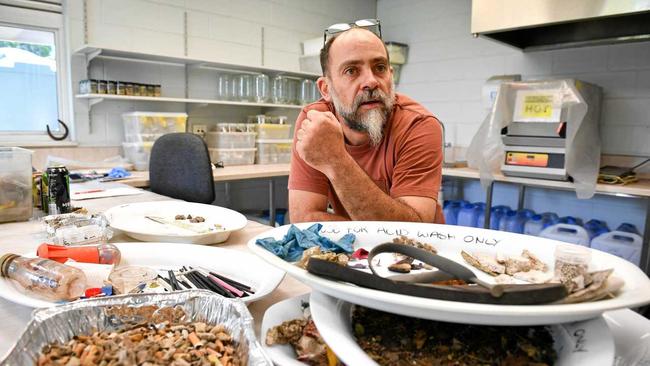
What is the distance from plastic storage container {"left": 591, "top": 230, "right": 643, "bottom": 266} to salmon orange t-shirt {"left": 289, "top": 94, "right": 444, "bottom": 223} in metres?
1.78

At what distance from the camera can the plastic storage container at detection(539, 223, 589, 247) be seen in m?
2.80

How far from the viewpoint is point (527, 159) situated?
2.74 m

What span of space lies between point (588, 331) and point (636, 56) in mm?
3183

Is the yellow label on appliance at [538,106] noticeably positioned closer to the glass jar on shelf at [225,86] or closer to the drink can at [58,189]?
the glass jar on shelf at [225,86]

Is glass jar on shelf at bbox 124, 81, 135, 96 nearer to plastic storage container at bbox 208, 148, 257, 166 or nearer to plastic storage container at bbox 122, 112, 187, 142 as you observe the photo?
plastic storage container at bbox 122, 112, 187, 142

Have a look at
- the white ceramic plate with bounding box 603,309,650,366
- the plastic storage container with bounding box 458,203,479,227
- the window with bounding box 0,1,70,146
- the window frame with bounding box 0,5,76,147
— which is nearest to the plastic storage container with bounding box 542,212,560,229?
the plastic storage container with bounding box 458,203,479,227

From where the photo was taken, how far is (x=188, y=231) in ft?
3.84

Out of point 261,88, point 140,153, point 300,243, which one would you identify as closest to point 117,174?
point 140,153

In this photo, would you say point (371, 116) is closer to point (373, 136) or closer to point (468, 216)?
point (373, 136)

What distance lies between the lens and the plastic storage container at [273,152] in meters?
3.61

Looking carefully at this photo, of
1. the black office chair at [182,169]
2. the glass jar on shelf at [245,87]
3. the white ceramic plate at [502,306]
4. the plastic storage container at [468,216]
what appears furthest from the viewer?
the glass jar on shelf at [245,87]

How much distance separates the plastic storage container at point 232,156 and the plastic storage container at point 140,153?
526 millimetres

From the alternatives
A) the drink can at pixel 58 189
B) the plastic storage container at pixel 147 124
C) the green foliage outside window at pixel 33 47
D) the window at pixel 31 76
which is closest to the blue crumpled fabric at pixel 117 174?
the plastic storage container at pixel 147 124

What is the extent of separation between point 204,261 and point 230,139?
2.60 metres
